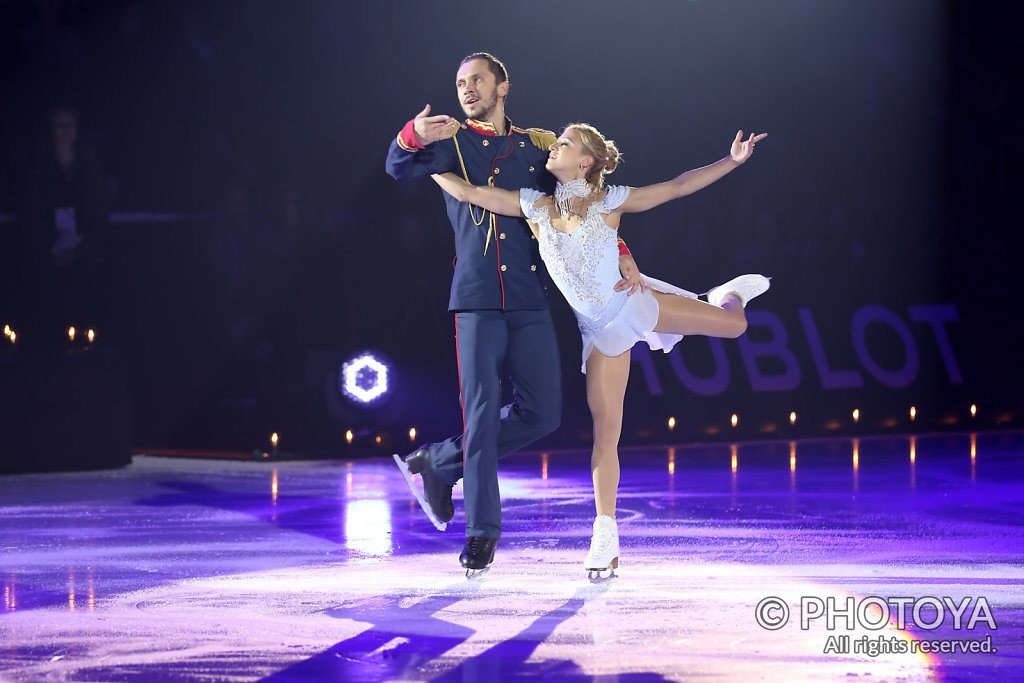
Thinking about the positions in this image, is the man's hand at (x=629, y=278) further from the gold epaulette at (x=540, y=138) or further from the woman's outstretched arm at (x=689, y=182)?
the gold epaulette at (x=540, y=138)

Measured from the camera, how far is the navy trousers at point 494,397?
409cm

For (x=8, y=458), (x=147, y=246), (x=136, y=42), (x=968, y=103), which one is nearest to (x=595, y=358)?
(x=8, y=458)

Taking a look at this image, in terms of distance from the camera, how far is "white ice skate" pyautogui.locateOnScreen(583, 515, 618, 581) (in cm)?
401

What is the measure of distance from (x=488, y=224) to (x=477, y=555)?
1.10 m

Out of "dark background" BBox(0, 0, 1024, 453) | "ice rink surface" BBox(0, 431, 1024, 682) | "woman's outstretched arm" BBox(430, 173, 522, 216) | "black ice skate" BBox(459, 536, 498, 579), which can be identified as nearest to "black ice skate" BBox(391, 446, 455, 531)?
"ice rink surface" BBox(0, 431, 1024, 682)

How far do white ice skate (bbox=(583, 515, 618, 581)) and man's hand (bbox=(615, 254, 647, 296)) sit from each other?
0.77m

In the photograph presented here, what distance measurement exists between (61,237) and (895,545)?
236 inches

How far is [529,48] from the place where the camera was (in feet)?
32.4

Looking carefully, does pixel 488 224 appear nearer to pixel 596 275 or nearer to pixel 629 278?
pixel 596 275

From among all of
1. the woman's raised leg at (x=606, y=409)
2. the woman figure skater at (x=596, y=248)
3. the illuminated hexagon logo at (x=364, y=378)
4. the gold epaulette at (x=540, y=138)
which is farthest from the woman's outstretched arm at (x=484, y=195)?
the illuminated hexagon logo at (x=364, y=378)

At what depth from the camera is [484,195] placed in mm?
4121

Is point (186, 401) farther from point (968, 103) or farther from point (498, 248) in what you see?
point (968, 103)

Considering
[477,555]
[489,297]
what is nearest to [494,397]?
[489,297]

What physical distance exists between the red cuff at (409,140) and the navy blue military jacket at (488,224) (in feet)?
0.14
